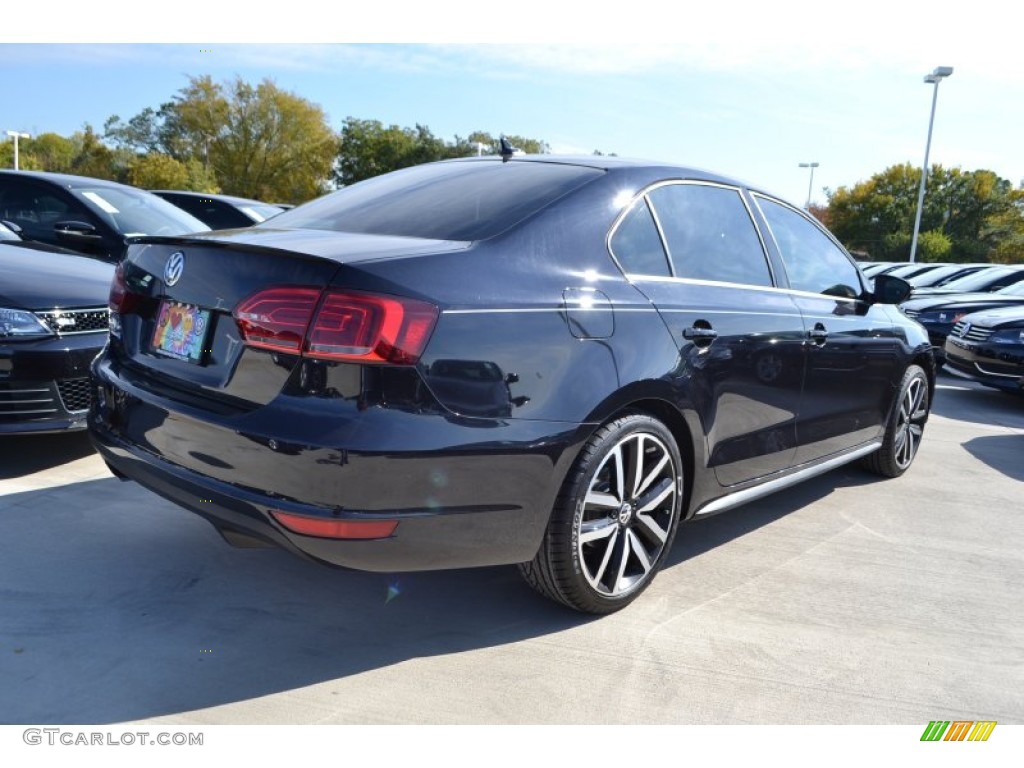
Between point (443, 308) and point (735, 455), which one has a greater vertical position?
point (443, 308)

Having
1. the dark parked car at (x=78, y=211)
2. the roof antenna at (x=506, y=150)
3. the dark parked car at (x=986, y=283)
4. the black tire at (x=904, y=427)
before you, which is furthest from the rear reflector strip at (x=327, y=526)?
the dark parked car at (x=986, y=283)

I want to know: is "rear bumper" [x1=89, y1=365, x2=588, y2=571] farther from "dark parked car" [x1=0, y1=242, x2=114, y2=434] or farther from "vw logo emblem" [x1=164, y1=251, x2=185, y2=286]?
"dark parked car" [x1=0, y1=242, x2=114, y2=434]

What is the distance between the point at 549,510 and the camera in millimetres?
2617

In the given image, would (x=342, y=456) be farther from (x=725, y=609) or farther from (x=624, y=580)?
(x=725, y=609)

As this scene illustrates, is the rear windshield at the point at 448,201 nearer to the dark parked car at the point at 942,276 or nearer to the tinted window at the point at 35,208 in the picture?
the tinted window at the point at 35,208

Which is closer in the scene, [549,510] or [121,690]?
[121,690]

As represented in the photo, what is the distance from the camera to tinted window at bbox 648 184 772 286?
3230 millimetres

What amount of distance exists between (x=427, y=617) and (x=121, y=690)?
975 mm

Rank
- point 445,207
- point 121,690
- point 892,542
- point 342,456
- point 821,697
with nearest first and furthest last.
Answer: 1. point 342,456
2. point 121,690
3. point 821,697
4. point 445,207
5. point 892,542

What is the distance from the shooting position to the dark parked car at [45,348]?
4023mm

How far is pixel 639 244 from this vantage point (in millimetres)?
3039

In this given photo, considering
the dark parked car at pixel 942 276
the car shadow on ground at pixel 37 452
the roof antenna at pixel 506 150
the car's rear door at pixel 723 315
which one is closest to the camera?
the car's rear door at pixel 723 315


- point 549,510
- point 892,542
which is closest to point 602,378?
point 549,510

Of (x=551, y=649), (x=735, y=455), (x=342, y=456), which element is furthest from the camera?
(x=735, y=455)
